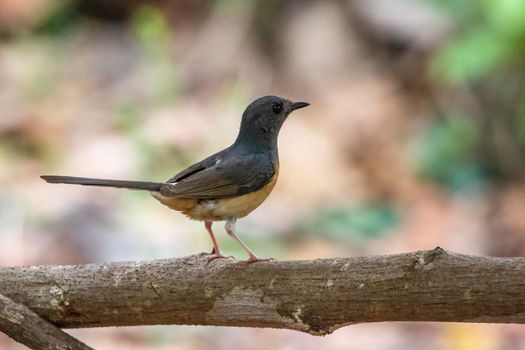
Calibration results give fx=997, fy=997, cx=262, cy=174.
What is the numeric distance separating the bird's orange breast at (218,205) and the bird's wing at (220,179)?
0.02 meters

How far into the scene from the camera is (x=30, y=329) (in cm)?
349

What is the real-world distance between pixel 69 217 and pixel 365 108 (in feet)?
12.0

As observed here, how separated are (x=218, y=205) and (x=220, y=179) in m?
0.12

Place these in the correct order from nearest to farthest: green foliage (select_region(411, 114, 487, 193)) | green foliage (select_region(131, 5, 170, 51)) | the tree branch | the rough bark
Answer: the tree branch < the rough bark < green foliage (select_region(411, 114, 487, 193)) < green foliage (select_region(131, 5, 170, 51))

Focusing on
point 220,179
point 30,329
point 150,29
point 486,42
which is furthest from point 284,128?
point 30,329

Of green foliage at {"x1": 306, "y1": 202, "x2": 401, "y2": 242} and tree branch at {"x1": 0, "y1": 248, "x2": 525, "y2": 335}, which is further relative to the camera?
green foliage at {"x1": 306, "y1": 202, "x2": 401, "y2": 242}

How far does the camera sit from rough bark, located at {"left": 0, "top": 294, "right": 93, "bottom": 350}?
136 inches

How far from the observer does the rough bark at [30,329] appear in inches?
136

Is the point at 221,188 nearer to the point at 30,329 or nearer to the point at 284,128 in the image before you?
the point at 30,329

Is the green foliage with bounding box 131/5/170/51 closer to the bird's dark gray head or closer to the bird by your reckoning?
the bird's dark gray head

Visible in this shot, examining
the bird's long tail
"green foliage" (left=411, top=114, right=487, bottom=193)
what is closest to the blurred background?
"green foliage" (left=411, top=114, right=487, bottom=193)

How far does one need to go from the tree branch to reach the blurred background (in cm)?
288

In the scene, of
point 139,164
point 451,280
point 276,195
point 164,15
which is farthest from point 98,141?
point 451,280

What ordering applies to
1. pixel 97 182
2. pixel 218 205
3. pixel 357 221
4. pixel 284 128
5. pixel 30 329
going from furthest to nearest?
pixel 284 128
pixel 357 221
pixel 218 205
pixel 97 182
pixel 30 329
